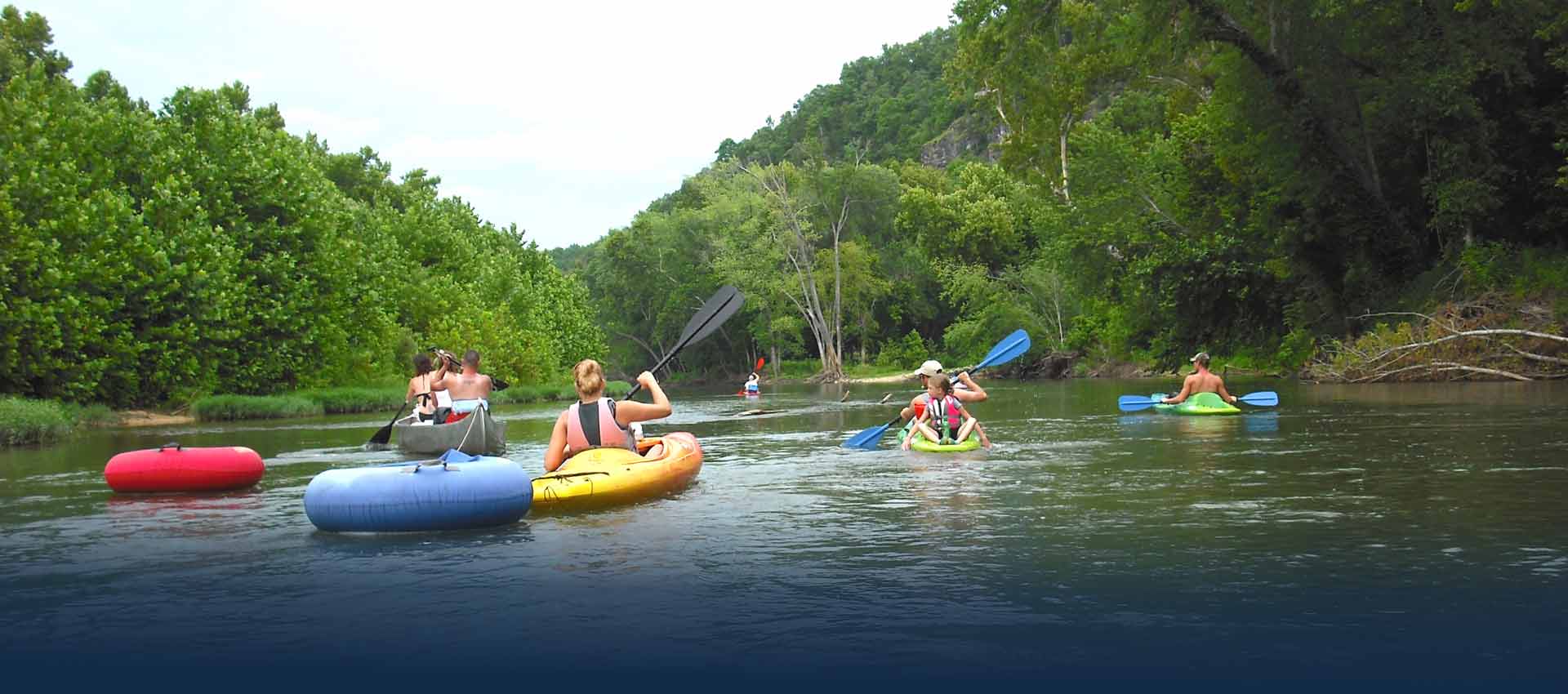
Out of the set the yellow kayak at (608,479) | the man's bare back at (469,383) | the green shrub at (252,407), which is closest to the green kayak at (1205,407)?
the man's bare back at (469,383)

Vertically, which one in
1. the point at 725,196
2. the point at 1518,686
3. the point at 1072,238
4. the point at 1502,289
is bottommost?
the point at 1518,686

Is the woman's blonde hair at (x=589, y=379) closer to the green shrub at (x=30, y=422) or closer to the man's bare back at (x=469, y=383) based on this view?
the man's bare back at (x=469, y=383)

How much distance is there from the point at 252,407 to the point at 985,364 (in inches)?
799

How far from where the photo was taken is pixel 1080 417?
22.1m

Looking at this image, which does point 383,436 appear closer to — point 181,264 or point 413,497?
point 413,497

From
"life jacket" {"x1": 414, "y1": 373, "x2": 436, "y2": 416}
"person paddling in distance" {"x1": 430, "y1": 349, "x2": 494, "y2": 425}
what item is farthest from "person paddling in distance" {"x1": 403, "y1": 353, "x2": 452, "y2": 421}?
"person paddling in distance" {"x1": 430, "y1": 349, "x2": 494, "y2": 425}

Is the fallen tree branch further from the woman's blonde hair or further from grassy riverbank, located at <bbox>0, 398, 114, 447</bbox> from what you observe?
grassy riverbank, located at <bbox>0, 398, 114, 447</bbox>

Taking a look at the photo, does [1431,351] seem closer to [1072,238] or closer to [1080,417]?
[1080,417]

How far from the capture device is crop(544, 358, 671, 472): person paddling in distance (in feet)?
33.8

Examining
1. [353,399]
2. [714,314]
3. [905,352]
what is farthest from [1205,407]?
[905,352]

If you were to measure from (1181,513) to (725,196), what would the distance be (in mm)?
62586

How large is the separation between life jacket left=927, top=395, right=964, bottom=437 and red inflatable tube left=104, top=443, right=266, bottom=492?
283 inches

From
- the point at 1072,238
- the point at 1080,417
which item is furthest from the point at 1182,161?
the point at 1080,417

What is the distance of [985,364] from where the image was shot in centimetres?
1591
